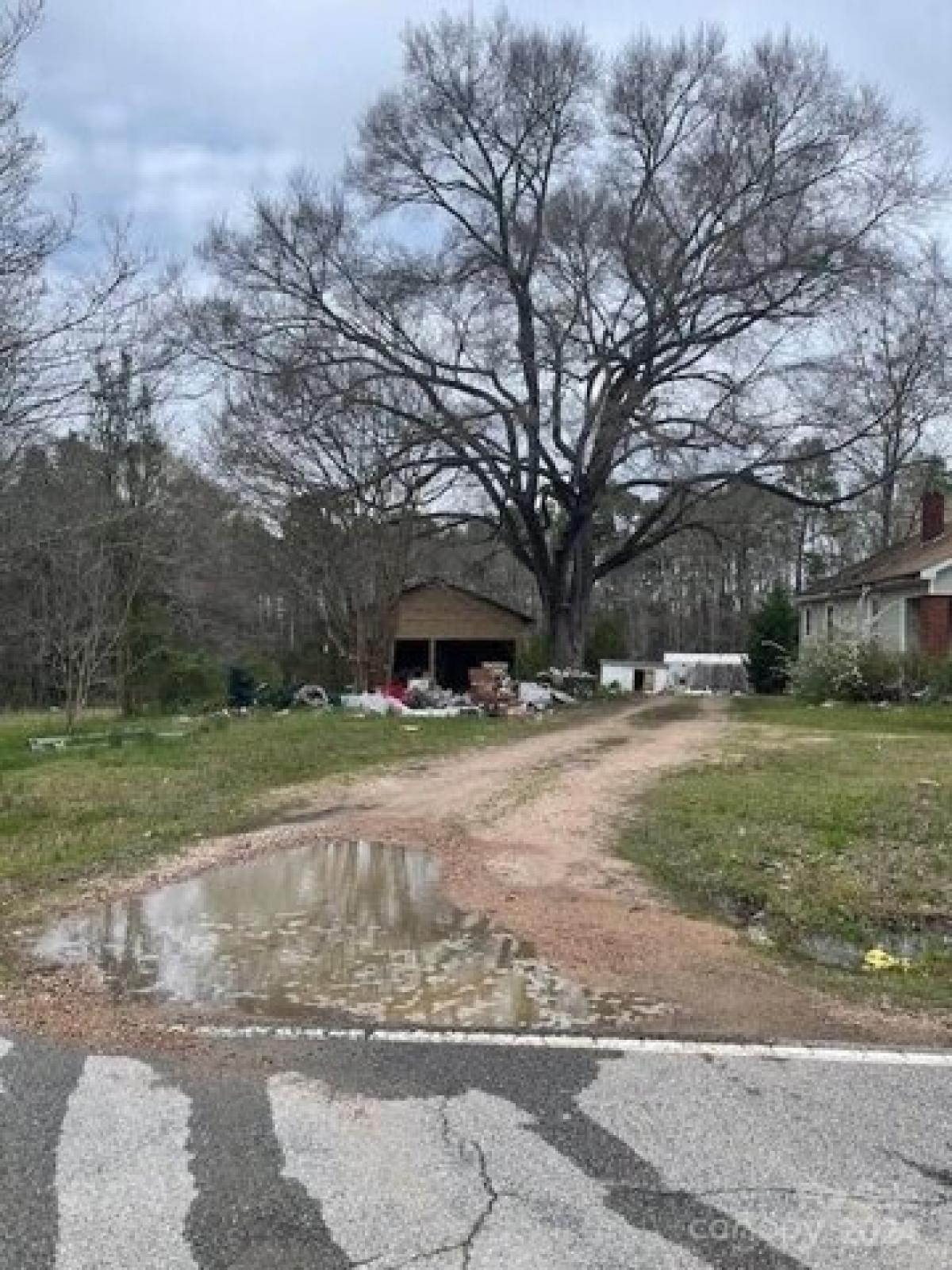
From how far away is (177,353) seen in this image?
619 inches

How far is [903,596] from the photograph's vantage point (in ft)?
97.8

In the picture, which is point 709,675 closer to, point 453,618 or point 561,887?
point 453,618

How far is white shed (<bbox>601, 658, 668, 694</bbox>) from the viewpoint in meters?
45.8

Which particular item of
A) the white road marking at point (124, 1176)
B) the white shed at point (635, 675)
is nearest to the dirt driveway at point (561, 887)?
the white road marking at point (124, 1176)

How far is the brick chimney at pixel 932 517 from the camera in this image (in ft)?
107

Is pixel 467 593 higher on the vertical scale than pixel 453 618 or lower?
higher

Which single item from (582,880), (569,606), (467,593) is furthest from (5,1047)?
(467,593)

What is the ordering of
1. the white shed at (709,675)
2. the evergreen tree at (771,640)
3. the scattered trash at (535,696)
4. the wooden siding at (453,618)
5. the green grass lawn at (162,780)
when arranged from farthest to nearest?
the white shed at (709,675) → the evergreen tree at (771,640) → the wooden siding at (453,618) → the scattered trash at (535,696) → the green grass lawn at (162,780)

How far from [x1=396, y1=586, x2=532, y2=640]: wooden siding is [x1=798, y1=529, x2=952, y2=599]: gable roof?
964 centimetres

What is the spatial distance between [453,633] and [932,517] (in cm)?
1392

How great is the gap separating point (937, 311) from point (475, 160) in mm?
11658

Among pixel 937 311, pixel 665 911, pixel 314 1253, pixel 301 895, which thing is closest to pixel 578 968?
pixel 665 911

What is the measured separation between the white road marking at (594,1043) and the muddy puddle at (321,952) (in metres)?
0.20

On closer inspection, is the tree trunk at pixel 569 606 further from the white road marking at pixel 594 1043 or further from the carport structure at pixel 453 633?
the white road marking at pixel 594 1043
